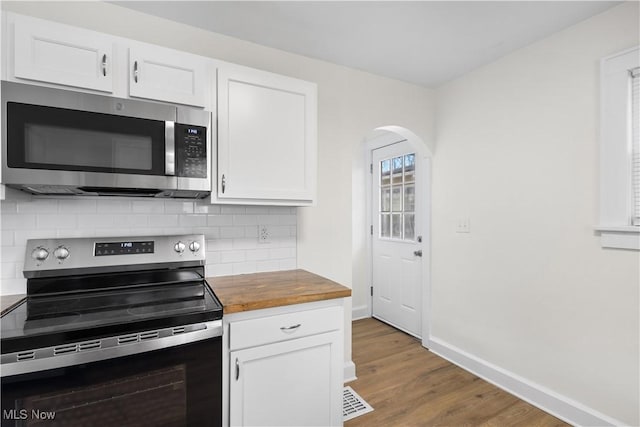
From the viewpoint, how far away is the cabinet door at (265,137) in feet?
5.57

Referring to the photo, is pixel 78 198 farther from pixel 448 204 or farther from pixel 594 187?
pixel 594 187

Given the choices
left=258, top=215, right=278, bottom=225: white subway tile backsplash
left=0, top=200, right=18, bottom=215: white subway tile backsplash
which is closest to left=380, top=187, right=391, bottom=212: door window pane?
left=258, top=215, right=278, bottom=225: white subway tile backsplash

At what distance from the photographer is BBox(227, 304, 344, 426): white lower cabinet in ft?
4.69

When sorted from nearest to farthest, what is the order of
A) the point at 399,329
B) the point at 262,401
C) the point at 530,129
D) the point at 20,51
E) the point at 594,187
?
1. the point at 20,51
2. the point at 262,401
3. the point at 594,187
4. the point at 530,129
5. the point at 399,329

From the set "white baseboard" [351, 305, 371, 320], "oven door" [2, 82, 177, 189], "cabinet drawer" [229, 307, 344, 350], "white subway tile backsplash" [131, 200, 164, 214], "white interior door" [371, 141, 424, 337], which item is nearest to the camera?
"oven door" [2, 82, 177, 189]

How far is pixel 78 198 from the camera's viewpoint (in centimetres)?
164

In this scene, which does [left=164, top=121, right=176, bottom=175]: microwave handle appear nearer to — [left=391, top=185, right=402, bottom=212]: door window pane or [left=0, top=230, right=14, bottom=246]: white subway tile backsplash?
[left=0, top=230, right=14, bottom=246]: white subway tile backsplash

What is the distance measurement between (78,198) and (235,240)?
83 centimetres

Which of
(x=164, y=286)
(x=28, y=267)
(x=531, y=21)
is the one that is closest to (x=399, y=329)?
(x=164, y=286)

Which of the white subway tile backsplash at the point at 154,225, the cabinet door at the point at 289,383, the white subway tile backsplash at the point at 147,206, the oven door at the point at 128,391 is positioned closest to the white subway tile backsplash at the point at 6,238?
the white subway tile backsplash at the point at 154,225

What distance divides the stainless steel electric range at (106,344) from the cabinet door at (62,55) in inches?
29.3

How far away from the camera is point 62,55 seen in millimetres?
1388

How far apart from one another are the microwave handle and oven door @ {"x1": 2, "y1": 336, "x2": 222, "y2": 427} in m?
0.79

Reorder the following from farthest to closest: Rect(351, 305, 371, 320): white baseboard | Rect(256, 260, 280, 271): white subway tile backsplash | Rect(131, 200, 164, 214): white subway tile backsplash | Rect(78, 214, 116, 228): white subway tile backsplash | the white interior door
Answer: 1. Rect(351, 305, 371, 320): white baseboard
2. the white interior door
3. Rect(256, 260, 280, 271): white subway tile backsplash
4. Rect(131, 200, 164, 214): white subway tile backsplash
5. Rect(78, 214, 116, 228): white subway tile backsplash
